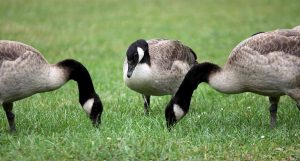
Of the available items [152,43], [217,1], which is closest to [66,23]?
[217,1]

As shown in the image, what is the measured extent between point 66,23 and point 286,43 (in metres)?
14.4

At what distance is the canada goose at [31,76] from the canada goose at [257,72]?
1.26 metres

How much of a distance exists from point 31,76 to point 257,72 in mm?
3139

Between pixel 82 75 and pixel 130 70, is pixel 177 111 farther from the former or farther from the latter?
pixel 82 75

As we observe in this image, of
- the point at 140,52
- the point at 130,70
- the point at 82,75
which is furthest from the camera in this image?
the point at 140,52

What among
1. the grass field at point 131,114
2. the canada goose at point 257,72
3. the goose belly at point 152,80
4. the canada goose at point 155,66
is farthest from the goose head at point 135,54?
the canada goose at point 257,72

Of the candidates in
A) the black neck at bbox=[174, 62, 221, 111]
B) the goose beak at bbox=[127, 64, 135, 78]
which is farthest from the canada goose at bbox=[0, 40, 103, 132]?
the black neck at bbox=[174, 62, 221, 111]

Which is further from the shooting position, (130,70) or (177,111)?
(130,70)

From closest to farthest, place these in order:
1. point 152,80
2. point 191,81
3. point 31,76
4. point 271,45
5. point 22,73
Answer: point 22,73, point 31,76, point 271,45, point 191,81, point 152,80

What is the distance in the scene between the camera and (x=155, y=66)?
8.71m

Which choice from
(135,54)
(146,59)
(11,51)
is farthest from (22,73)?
(146,59)

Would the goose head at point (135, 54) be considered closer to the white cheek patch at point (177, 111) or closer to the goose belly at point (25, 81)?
the white cheek patch at point (177, 111)

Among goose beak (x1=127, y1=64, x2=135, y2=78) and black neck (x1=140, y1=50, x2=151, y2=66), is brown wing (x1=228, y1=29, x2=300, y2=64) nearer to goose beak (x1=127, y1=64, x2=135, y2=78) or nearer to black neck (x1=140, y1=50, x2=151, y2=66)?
black neck (x1=140, y1=50, x2=151, y2=66)

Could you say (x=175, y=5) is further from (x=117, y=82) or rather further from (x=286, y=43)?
(x=286, y=43)
